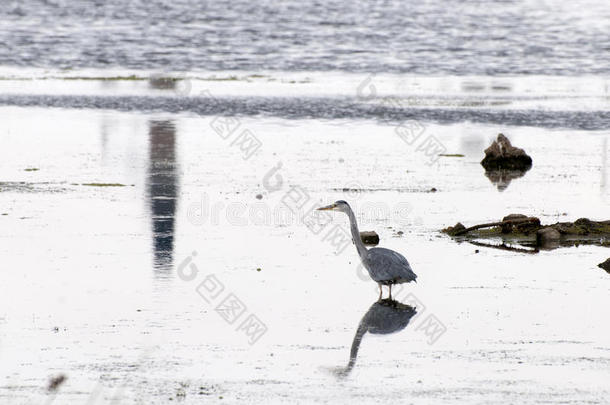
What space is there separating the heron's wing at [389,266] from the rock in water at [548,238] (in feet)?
12.1

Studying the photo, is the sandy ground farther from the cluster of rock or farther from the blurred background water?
the blurred background water

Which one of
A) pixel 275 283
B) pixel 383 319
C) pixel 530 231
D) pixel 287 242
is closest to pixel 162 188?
pixel 287 242

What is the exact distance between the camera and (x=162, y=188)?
2102cm

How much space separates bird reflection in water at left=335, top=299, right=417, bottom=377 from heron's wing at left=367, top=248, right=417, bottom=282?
31 cm

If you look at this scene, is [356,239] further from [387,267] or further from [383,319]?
[383,319]

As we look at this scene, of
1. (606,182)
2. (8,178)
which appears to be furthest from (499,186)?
(8,178)

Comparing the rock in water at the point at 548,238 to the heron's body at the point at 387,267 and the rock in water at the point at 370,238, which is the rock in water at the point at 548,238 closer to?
the rock in water at the point at 370,238

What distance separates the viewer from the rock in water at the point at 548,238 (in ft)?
54.6

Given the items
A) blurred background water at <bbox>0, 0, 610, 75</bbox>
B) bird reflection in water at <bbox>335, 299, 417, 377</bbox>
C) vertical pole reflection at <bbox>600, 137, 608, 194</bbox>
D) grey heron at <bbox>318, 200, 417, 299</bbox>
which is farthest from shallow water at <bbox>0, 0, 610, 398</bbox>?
blurred background water at <bbox>0, 0, 610, 75</bbox>

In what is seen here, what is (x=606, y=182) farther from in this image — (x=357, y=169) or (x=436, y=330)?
(x=436, y=330)

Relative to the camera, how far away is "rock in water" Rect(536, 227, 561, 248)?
54.6 ft

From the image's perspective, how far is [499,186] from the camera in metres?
22.0

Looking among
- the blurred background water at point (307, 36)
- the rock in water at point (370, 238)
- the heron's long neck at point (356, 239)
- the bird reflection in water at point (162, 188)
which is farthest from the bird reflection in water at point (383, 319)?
the blurred background water at point (307, 36)

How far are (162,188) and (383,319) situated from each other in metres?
9.01
